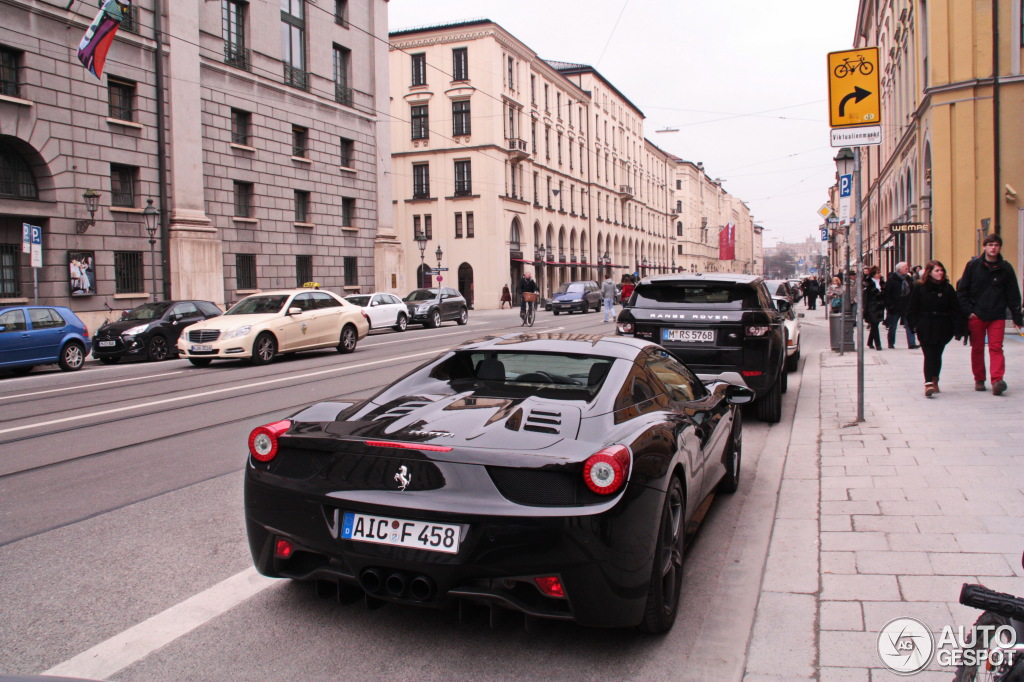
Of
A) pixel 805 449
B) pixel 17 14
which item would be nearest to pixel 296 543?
pixel 805 449

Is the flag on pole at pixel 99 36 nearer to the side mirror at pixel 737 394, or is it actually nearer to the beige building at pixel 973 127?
the beige building at pixel 973 127

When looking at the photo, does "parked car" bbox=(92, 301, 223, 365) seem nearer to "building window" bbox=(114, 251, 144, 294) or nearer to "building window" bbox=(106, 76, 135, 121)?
"building window" bbox=(114, 251, 144, 294)

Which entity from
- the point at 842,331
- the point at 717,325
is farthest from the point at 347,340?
the point at 717,325

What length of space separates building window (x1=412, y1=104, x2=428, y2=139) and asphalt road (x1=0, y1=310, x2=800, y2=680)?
48.9 metres

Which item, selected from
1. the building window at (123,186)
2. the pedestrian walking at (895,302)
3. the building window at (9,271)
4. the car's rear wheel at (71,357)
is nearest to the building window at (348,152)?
the building window at (123,186)

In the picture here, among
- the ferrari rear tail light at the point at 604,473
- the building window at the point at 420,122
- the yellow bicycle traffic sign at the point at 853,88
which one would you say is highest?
the building window at the point at 420,122

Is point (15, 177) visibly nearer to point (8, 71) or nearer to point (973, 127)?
point (8, 71)

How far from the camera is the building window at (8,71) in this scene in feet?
70.8

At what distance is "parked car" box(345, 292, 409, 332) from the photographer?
2759cm

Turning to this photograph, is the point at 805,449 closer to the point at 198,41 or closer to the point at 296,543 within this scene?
the point at 296,543

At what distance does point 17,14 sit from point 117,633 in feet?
77.9

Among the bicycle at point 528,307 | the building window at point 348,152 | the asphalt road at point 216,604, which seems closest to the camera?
the asphalt road at point 216,604

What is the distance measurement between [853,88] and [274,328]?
1211 cm

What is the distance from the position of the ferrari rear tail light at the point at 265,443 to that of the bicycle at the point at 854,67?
22.1ft
